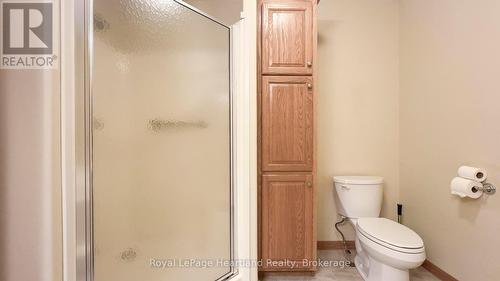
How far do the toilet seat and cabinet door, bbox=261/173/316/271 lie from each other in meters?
0.34

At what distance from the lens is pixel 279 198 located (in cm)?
164

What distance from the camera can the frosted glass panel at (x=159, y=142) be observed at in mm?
1024

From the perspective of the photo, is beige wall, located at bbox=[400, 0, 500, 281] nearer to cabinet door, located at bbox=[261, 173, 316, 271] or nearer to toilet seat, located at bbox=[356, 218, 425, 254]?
toilet seat, located at bbox=[356, 218, 425, 254]

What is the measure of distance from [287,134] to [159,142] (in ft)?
2.65

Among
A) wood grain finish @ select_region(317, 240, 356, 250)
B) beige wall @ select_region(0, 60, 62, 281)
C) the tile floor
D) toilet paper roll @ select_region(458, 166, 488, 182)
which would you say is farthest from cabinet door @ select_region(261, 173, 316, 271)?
beige wall @ select_region(0, 60, 62, 281)

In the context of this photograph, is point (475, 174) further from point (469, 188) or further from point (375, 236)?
point (375, 236)

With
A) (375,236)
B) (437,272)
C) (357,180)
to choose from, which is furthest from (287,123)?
(437,272)

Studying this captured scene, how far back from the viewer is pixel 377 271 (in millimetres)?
1510

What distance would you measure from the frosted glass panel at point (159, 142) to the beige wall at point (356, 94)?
3.42ft

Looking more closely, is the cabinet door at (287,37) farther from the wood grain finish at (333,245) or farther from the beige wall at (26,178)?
the wood grain finish at (333,245)

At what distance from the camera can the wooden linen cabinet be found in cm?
163

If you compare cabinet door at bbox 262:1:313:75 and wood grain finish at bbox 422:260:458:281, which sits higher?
cabinet door at bbox 262:1:313:75

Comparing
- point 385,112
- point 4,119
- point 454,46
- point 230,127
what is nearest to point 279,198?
point 230,127

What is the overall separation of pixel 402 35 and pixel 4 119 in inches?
98.6
